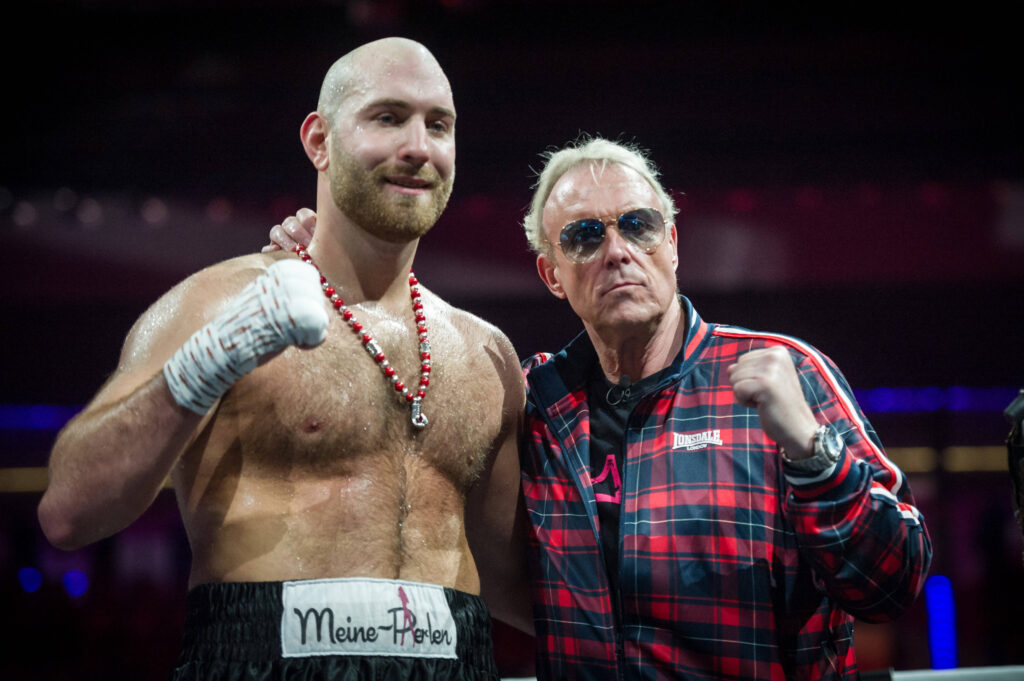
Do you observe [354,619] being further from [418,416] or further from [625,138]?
[625,138]

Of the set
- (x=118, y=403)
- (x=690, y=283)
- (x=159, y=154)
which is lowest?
(x=118, y=403)

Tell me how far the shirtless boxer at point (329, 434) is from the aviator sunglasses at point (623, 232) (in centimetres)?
35

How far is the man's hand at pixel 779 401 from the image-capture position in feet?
5.02

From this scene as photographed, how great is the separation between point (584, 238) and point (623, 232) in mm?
91

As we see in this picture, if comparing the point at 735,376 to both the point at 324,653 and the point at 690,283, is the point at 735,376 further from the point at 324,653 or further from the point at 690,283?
the point at 690,283

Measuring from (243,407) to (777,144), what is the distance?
16.0 ft

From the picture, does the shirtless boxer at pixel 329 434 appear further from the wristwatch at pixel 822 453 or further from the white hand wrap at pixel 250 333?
the wristwatch at pixel 822 453

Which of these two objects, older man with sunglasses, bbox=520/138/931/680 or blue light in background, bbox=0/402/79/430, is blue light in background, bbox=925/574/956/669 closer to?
older man with sunglasses, bbox=520/138/931/680

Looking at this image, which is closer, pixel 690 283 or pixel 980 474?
pixel 690 283

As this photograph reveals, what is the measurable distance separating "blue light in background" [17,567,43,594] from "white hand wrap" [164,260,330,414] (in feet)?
16.9

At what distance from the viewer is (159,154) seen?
18.5 ft

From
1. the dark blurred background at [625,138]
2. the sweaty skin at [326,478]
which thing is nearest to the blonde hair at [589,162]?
the sweaty skin at [326,478]

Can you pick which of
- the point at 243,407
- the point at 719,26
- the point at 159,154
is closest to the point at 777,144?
the point at 719,26

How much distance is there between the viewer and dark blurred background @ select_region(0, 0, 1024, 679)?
5324mm
